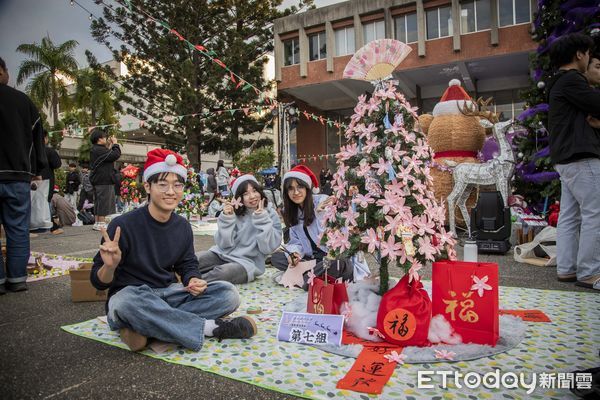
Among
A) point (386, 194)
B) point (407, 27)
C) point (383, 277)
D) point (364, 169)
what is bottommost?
point (383, 277)

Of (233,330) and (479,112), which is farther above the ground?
(479,112)

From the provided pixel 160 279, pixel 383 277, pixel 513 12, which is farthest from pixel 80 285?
pixel 513 12

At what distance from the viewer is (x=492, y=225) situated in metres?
4.43

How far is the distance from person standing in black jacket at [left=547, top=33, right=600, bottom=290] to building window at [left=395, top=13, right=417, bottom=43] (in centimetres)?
1440

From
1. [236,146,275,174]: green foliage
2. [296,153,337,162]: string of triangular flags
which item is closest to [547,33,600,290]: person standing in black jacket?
[296,153,337,162]: string of triangular flags

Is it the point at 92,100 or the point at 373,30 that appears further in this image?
the point at 92,100

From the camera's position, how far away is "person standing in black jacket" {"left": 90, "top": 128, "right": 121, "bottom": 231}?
6414mm

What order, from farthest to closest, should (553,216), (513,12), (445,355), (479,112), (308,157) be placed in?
(308,157) → (513,12) → (479,112) → (553,216) → (445,355)

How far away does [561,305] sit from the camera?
8.01 feet

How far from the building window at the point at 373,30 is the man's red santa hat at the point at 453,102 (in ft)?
37.6

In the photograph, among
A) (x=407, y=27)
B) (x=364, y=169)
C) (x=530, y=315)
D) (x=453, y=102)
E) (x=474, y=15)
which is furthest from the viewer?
(x=407, y=27)

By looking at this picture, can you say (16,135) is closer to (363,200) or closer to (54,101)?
(363,200)

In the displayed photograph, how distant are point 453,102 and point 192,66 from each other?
11.2 meters

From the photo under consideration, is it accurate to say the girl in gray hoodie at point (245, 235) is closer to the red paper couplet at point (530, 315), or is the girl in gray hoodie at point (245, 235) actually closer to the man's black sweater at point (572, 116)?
the red paper couplet at point (530, 315)
